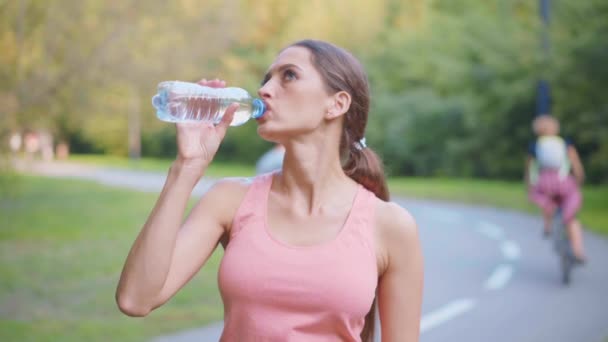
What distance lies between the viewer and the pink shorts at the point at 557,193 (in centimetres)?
1052

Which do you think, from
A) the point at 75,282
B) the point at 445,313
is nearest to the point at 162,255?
the point at 445,313

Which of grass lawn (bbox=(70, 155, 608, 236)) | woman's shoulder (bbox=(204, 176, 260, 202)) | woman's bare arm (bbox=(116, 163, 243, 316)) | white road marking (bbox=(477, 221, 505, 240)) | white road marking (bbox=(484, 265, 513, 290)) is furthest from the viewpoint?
grass lawn (bbox=(70, 155, 608, 236))

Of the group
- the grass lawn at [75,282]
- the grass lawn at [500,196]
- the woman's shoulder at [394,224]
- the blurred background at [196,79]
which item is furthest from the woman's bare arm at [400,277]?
the grass lawn at [500,196]

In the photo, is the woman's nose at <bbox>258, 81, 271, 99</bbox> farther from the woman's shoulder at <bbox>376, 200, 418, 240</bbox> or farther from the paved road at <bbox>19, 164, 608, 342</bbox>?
the paved road at <bbox>19, 164, 608, 342</bbox>

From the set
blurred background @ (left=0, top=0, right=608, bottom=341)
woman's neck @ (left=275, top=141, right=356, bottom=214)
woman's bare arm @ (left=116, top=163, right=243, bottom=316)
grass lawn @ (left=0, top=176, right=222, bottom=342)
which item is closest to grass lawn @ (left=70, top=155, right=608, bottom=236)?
blurred background @ (left=0, top=0, right=608, bottom=341)

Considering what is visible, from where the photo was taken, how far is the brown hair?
257 centimetres

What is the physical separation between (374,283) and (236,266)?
15.0 inches

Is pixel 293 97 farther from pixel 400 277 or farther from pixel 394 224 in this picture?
pixel 400 277

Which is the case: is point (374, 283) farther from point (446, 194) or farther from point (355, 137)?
point (446, 194)

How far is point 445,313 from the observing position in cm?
861

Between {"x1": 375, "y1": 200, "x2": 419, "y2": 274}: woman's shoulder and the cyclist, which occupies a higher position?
{"x1": 375, "y1": 200, "x2": 419, "y2": 274}: woman's shoulder

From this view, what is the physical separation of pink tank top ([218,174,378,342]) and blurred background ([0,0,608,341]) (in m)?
1.02

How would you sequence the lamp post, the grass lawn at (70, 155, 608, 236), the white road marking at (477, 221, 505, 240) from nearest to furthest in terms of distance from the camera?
1. the white road marking at (477, 221, 505, 240)
2. the grass lawn at (70, 155, 608, 236)
3. the lamp post

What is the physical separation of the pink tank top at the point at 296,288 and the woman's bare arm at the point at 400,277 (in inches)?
3.0
